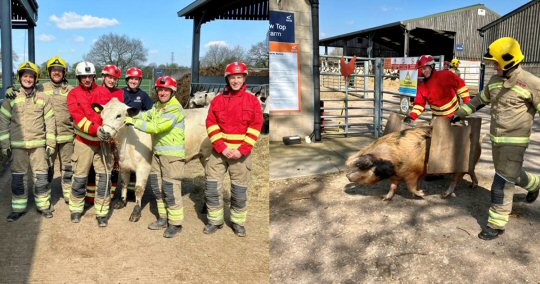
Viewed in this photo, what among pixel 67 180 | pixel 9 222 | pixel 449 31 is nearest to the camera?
pixel 9 222

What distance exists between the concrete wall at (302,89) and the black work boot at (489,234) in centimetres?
480

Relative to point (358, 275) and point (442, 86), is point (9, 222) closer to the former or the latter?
point (358, 275)

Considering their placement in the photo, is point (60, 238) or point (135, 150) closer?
point (60, 238)

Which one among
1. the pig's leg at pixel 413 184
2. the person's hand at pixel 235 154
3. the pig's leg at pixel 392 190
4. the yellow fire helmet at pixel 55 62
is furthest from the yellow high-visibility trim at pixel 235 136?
the yellow fire helmet at pixel 55 62

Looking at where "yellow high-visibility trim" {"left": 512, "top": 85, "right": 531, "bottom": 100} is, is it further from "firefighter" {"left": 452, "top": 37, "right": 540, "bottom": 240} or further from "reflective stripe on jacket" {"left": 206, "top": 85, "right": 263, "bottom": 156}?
"reflective stripe on jacket" {"left": 206, "top": 85, "right": 263, "bottom": 156}

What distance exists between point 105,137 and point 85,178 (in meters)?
0.74

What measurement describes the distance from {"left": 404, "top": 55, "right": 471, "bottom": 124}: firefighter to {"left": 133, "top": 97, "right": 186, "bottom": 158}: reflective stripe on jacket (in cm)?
292

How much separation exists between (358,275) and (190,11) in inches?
456

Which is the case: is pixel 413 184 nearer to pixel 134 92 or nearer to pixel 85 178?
pixel 134 92

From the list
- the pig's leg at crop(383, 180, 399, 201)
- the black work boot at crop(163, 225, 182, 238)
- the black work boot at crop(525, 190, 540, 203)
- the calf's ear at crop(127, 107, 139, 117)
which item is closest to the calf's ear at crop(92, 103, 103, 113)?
the calf's ear at crop(127, 107, 139, 117)

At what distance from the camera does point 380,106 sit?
8320 millimetres

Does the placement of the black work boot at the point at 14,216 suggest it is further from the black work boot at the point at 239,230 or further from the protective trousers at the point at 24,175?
the black work boot at the point at 239,230

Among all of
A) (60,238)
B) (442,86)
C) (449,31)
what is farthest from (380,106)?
(449,31)

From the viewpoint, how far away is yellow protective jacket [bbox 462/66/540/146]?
354cm
